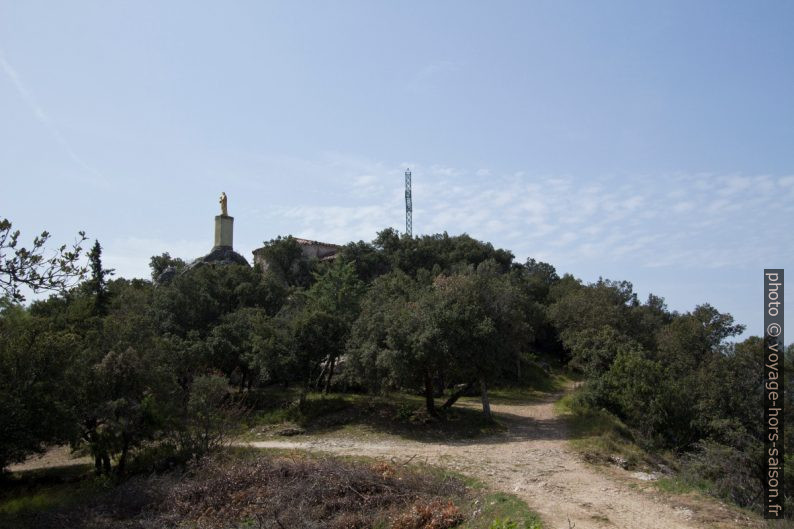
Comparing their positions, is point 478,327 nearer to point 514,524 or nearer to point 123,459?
point 514,524

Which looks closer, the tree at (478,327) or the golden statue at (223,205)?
the tree at (478,327)

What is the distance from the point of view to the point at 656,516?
39.3 ft

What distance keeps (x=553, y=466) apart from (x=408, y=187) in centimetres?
4710

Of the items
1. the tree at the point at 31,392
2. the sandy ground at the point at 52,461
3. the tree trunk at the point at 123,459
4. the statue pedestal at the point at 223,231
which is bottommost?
Result: the sandy ground at the point at 52,461

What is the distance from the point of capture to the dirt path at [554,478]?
38.7 feet

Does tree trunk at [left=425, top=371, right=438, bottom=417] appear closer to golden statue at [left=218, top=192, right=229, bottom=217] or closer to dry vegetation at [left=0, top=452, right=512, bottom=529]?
dry vegetation at [left=0, top=452, right=512, bottom=529]

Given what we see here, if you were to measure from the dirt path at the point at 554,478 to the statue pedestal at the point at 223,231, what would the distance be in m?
32.1

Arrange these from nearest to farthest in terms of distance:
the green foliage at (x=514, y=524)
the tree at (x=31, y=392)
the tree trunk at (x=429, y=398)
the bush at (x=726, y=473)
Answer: the green foliage at (x=514, y=524), the tree at (x=31, y=392), the bush at (x=726, y=473), the tree trunk at (x=429, y=398)

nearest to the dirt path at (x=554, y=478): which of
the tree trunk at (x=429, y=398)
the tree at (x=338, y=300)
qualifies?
the tree trunk at (x=429, y=398)

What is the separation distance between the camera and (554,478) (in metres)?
15.1

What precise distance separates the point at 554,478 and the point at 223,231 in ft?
136

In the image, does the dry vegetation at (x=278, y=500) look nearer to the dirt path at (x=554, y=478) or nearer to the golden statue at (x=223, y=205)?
the dirt path at (x=554, y=478)

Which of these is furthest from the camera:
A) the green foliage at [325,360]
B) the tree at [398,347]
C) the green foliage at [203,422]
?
the tree at [398,347]

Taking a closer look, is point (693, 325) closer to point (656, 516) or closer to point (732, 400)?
point (732, 400)
